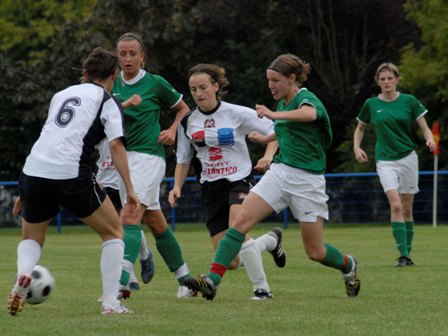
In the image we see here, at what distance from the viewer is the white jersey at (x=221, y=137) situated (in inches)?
393

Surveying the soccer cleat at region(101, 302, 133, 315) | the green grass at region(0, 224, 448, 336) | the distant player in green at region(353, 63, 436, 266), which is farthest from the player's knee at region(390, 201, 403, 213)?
the soccer cleat at region(101, 302, 133, 315)

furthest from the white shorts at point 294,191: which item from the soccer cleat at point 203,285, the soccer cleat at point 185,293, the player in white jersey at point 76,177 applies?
the player in white jersey at point 76,177

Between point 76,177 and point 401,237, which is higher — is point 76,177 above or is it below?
above

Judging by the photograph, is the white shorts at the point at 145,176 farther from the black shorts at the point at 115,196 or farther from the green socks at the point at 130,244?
the black shorts at the point at 115,196

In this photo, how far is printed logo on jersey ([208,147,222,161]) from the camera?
10039 mm

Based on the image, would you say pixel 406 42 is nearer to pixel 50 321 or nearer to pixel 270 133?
pixel 270 133

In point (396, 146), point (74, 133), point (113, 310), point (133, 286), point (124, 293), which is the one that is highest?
point (74, 133)

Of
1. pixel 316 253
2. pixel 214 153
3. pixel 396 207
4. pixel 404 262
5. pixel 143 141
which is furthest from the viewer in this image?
pixel 396 207

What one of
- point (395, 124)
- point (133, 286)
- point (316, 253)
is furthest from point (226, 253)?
point (395, 124)

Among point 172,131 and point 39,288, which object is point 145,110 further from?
point 39,288

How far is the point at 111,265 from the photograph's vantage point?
8.00m

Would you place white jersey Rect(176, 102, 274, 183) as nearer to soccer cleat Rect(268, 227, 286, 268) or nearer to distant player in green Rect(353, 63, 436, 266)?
soccer cleat Rect(268, 227, 286, 268)

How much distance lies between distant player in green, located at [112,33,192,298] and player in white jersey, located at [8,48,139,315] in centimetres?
136

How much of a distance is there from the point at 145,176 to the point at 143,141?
30 cm
